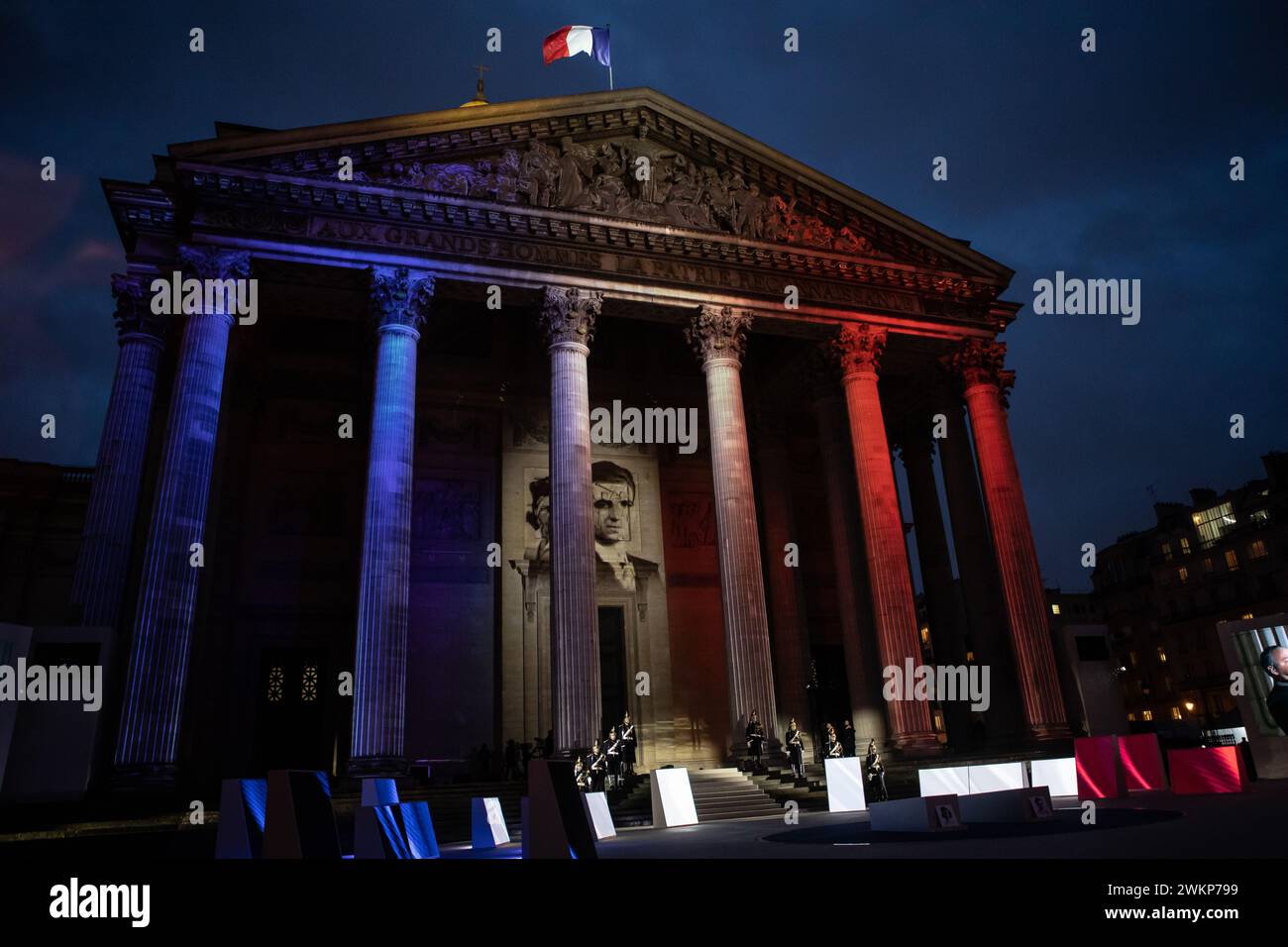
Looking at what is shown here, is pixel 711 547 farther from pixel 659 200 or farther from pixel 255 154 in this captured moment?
pixel 255 154

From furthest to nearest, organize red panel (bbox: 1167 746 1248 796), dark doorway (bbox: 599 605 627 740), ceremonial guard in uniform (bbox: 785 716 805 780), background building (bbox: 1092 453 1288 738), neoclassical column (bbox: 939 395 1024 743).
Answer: background building (bbox: 1092 453 1288 738)
dark doorway (bbox: 599 605 627 740)
neoclassical column (bbox: 939 395 1024 743)
ceremonial guard in uniform (bbox: 785 716 805 780)
red panel (bbox: 1167 746 1248 796)

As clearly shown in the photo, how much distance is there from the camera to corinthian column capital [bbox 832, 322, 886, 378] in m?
22.9

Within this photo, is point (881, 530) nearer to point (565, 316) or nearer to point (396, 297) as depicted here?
point (565, 316)

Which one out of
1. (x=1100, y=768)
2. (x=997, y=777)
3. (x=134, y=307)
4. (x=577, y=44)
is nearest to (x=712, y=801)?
(x=997, y=777)

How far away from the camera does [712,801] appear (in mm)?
16531

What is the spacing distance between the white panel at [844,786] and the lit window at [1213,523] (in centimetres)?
5187

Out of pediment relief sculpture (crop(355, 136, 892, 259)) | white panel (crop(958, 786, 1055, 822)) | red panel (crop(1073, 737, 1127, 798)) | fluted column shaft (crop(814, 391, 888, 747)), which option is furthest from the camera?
fluted column shaft (crop(814, 391, 888, 747))

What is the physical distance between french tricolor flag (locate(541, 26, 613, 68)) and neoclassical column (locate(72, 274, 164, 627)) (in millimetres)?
12140

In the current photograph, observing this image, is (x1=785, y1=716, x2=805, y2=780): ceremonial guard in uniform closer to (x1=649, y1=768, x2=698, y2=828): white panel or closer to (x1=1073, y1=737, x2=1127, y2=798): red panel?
(x1=649, y1=768, x2=698, y2=828): white panel

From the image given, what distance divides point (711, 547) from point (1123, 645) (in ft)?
172

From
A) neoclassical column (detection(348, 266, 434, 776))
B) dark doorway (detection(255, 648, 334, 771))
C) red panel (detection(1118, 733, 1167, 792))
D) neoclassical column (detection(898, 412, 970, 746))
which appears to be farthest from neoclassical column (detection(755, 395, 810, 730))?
dark doorway (detection(255, 648, 334, 771))

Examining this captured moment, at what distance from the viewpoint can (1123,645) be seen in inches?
2534
